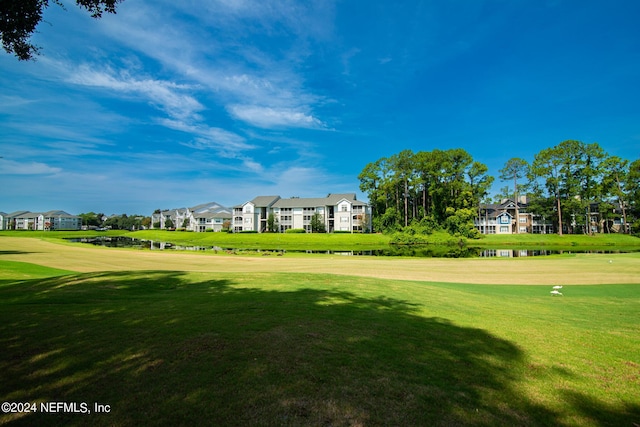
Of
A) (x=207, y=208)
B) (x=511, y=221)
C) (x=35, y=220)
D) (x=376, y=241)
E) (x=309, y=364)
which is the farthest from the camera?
(x=35, y=220)

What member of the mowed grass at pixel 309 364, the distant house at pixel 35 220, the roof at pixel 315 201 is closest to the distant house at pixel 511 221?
the roof at pixel 315 201

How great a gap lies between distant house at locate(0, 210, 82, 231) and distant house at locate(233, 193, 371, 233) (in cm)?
10208

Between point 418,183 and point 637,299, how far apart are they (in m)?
63.7

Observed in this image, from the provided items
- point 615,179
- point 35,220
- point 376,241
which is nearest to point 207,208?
point 35,220

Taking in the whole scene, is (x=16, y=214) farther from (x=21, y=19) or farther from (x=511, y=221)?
(x=511, y=221)

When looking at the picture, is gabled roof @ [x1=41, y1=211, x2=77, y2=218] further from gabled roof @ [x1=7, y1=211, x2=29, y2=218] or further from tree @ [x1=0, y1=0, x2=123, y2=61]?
tree @ [x1=0, y1=0, x2=123, y2=61]

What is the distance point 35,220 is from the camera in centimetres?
14362

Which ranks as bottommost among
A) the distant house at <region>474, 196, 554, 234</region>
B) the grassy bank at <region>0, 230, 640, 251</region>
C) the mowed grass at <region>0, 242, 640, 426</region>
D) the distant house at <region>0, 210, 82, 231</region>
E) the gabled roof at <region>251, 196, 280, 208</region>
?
the grassy bank at <region>0, 230, 640, 251</region>

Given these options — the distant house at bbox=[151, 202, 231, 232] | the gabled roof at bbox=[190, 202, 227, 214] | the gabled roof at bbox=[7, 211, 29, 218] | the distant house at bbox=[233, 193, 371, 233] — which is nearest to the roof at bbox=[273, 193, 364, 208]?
the distant house at bbox=[233, 193, 371, 233]

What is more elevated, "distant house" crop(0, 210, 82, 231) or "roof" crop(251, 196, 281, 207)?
"roof" crop(251, 196, 281, 207)

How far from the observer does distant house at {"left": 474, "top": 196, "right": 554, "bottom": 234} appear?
86.1 m

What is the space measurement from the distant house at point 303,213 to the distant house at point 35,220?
102m

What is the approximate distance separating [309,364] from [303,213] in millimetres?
91127

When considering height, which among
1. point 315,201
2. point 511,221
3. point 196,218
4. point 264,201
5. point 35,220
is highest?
point 264,201
